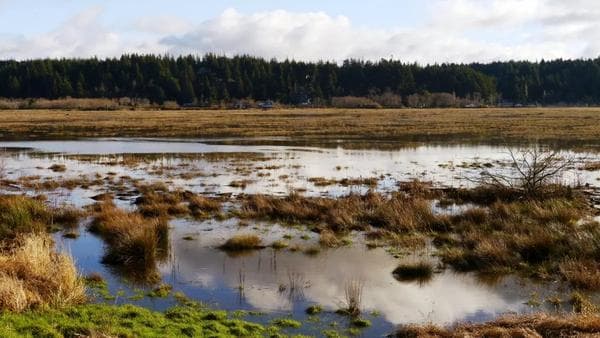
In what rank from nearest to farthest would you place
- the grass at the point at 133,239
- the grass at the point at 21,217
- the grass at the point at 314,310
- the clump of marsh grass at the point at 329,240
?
1. the grass at the point at 314,310
2. the grass at the point at 133,239
3. the clump of marsh grass at the point at 329,240
4. the grass at the point at 21,217

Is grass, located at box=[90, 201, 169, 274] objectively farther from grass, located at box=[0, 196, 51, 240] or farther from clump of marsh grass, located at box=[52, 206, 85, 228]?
grass, located at box=[0, 196, 51, 240]

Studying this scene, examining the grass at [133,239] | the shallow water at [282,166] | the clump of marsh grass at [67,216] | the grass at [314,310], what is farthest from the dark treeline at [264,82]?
the grass at [314,310]

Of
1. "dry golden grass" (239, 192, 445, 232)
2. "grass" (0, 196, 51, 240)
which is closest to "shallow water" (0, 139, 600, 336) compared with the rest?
"grass" (0, 196, 51, 240)

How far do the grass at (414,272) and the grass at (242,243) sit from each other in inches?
180

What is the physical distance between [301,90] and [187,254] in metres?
163

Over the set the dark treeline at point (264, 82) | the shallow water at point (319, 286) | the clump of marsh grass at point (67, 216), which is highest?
the dark treeline at point (264, 82)

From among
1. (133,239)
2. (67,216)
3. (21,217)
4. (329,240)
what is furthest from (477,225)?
(21,217)

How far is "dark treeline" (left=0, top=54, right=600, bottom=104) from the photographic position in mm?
174125

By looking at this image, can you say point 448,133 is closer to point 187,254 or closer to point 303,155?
point 303,155

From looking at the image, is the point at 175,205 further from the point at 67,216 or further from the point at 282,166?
the point at 282,166

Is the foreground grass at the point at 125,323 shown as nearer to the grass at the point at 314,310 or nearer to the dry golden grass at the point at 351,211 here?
the grass at the point at 314,310

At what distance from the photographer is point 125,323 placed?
1041cm

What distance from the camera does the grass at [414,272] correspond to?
1461 centimetres

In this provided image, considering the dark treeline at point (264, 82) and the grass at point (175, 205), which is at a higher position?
the dark treeline at point (264, 82)
